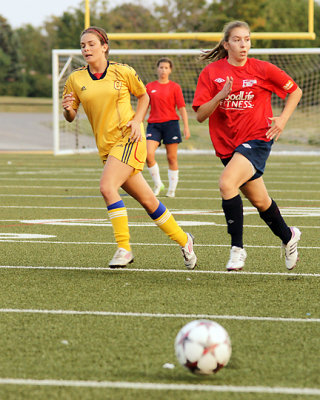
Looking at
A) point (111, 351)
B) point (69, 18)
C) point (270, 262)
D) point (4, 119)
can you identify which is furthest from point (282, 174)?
point (69, 18)

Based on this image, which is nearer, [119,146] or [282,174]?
[119,146]

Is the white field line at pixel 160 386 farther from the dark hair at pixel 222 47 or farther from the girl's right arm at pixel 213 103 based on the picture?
the dark hair at pixel 222 47

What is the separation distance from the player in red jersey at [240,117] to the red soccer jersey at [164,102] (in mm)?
7200

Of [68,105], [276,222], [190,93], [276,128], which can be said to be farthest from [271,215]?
[190,93]

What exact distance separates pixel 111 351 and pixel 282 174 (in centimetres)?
1616

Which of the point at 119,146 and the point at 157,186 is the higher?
the point at 119,146

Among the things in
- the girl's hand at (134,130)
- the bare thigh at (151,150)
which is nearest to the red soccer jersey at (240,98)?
the girl's hand at (134,130)

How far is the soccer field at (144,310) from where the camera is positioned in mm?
4086

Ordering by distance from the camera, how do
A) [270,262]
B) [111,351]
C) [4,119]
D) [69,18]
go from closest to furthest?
1. [111,351]
2. [270,262]
3. [4,119]
4. [69,18]

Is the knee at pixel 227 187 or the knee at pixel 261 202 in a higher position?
the knee at pixel 227 187

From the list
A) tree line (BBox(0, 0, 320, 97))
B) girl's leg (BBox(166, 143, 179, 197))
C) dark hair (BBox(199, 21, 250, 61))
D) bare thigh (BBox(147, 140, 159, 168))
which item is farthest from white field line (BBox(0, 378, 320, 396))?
tree line (BBox(0, 0, 320, 97))

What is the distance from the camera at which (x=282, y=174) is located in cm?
2039

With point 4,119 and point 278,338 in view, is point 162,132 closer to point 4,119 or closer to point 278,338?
point 278,338

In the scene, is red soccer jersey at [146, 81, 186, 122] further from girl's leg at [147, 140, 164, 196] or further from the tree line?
the tree line
